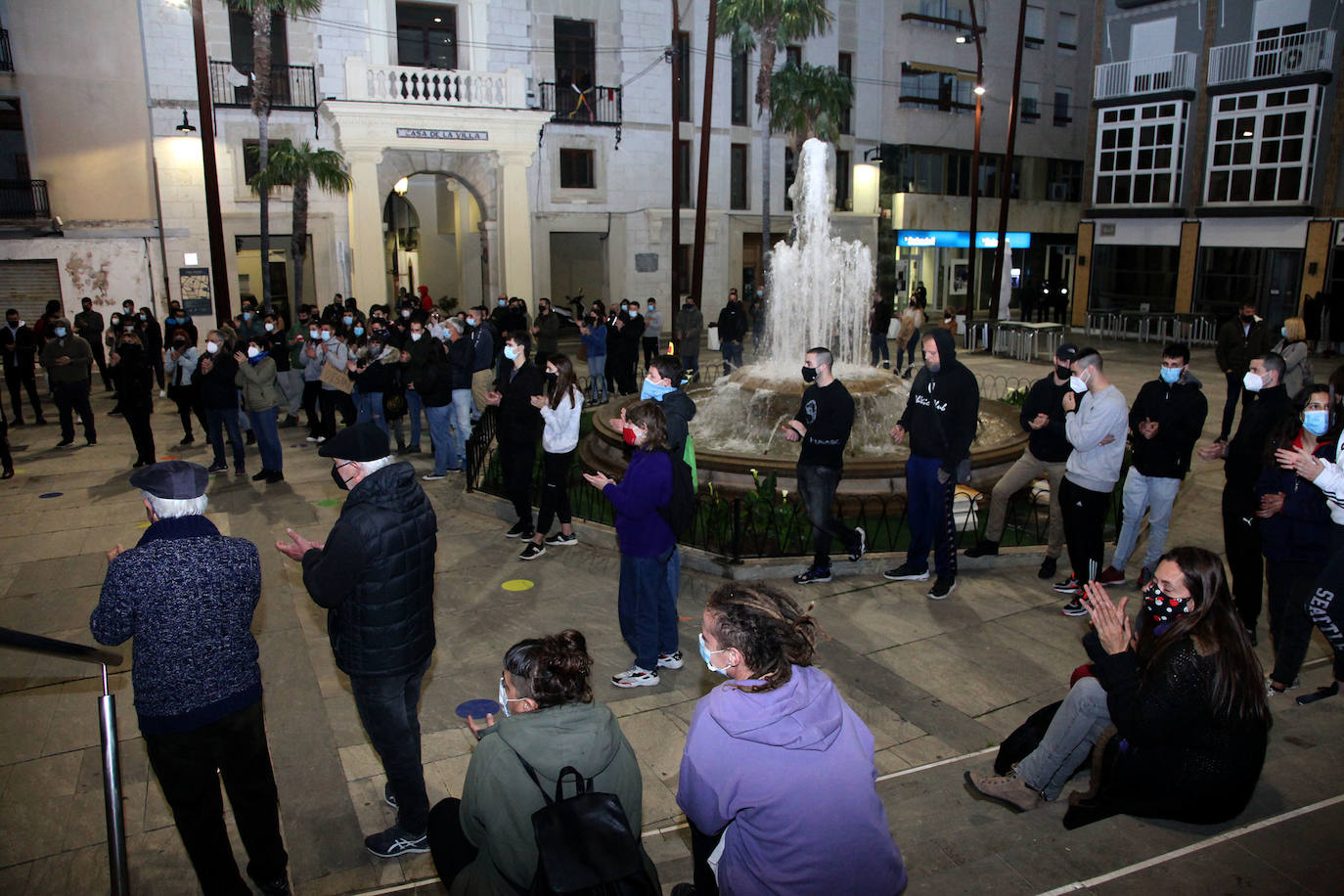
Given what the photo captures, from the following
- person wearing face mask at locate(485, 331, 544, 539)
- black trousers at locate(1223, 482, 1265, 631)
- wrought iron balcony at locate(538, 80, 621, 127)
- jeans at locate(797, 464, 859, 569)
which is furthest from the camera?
wrought iron balcony at locate(538, 80, 621, 127)

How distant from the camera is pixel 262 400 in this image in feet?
37.3

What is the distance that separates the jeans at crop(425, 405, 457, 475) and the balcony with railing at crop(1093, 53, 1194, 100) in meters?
29.4

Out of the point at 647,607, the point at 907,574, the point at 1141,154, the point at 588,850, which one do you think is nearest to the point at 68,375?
the point at 647,607

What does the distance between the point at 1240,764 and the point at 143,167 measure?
2745 cm

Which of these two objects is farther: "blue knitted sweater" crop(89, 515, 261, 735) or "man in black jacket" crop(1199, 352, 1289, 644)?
"man in black jacket" crop(1199, 352, 1289, 644)

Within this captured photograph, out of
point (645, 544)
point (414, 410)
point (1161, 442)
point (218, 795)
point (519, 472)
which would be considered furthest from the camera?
point (414, 410)

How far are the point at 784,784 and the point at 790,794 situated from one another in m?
0.04

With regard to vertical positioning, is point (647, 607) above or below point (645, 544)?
below

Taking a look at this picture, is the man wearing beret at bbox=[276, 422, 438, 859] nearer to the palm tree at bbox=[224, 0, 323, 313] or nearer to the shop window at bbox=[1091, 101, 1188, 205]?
the palm tree at bbox=[224, 0, 323, 313]

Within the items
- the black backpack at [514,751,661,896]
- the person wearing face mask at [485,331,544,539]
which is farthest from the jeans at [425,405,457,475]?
the black backpack at [514,751,661,896]

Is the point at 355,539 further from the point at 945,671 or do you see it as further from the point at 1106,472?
the point at 1106,472

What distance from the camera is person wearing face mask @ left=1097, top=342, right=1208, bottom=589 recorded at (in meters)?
7.24

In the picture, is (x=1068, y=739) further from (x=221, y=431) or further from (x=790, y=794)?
(x=221, y=431)

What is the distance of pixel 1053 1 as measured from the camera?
130ft
